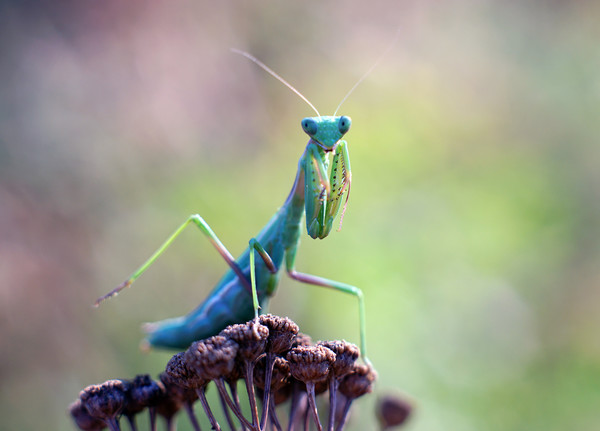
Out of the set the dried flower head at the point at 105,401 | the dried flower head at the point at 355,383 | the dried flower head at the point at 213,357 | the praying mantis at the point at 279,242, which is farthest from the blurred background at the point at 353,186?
the dried flower head at the point at 213,357

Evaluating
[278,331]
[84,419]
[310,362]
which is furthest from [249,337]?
[84,419]

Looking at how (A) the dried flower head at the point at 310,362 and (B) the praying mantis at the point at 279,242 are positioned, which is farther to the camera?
(B) the praying mantis at the point at 279,242

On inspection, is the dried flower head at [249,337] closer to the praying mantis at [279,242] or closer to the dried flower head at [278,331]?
the dried flower head at [278,331]

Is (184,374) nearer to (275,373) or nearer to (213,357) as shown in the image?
(213,357)

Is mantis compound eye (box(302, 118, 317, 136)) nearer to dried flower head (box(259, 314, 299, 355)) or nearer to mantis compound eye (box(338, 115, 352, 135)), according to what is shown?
mantis compound eye (box(338, 115, 352, 135))

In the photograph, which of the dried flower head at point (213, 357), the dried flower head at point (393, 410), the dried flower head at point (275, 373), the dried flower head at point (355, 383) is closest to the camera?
the dried flower head at point (213, 357)

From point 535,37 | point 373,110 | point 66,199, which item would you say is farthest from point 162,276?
point 535,37

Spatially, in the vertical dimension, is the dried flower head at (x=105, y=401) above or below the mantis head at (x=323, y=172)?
below
